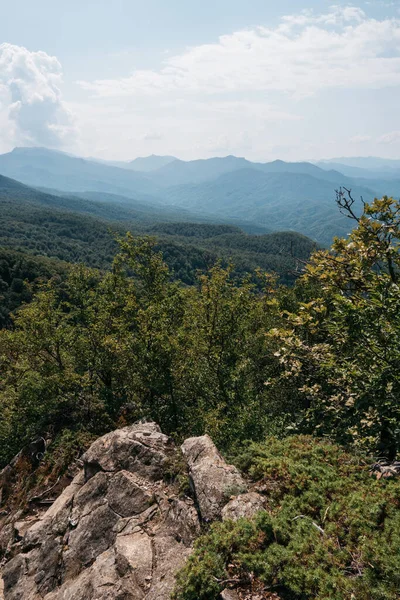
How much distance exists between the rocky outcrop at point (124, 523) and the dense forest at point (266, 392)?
1.22 metres

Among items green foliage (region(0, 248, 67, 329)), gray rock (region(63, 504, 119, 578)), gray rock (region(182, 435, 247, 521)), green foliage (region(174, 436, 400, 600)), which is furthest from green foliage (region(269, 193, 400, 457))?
green foliage (region(0, 248, 67, 329))

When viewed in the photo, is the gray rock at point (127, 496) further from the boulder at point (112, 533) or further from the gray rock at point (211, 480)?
the gray rock at point (211, 480)

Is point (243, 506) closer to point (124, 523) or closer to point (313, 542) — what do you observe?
point (313, 542)

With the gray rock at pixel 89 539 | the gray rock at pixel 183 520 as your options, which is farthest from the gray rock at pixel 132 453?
the gray rock at pixel 183 520

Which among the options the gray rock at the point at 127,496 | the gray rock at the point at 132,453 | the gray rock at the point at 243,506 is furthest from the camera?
the gray rock at the point at 132,453

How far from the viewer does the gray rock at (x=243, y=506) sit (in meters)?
8.52

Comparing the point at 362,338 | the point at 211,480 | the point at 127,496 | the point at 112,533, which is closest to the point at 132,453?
the point at 127,496

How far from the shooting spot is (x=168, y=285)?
2336 centimetres

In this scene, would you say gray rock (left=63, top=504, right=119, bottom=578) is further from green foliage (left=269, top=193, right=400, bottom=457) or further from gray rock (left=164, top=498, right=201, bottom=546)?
green foliage (left=269, top=193, right=400, bottom=457)

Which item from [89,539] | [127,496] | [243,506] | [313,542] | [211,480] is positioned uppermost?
[313,542]

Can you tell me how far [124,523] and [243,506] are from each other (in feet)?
15.1

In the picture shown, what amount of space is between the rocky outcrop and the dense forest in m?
1.22

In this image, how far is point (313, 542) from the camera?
699 cm

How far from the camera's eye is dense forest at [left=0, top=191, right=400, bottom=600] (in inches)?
278
